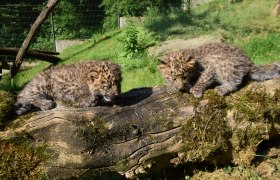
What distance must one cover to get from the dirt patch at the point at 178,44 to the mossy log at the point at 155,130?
7.39 metres

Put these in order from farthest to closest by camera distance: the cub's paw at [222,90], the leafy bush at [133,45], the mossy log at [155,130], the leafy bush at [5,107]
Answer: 1. the leafy bush at [133,45]
2. the cub's paw at [222,90]
3. the leafy bush at [5,107]
4. the mossy log at [155,130]

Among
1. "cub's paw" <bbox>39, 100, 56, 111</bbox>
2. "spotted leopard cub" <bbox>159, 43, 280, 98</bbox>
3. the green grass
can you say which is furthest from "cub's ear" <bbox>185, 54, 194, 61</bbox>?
the green grass

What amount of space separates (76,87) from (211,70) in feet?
5.76

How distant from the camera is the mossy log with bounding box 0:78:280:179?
4.95 m

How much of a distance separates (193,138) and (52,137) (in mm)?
1667

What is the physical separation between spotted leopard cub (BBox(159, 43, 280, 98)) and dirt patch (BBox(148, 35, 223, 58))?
23.1ft

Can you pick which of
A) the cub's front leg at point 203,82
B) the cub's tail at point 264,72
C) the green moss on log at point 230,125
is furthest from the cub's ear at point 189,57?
the cub's tail at point 264,72

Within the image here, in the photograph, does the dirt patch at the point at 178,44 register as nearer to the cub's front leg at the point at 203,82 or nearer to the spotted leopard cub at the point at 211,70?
the spotted leopard cub at the point at 211,70

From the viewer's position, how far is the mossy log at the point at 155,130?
195 inches

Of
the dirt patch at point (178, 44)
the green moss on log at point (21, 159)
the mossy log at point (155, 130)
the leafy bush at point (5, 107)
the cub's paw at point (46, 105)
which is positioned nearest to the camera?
the green moss on log at point (21, 159)

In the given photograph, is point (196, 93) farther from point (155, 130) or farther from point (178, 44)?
point (178, 44)

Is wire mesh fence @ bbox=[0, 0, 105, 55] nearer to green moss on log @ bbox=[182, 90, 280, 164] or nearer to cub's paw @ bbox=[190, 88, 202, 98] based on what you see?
cub's paw @ bbox=[190, 88, 202, 98]

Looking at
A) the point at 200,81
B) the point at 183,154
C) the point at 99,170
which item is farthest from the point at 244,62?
the point at 99,170

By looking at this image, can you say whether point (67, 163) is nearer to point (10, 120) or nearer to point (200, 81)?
point (10, 120)
